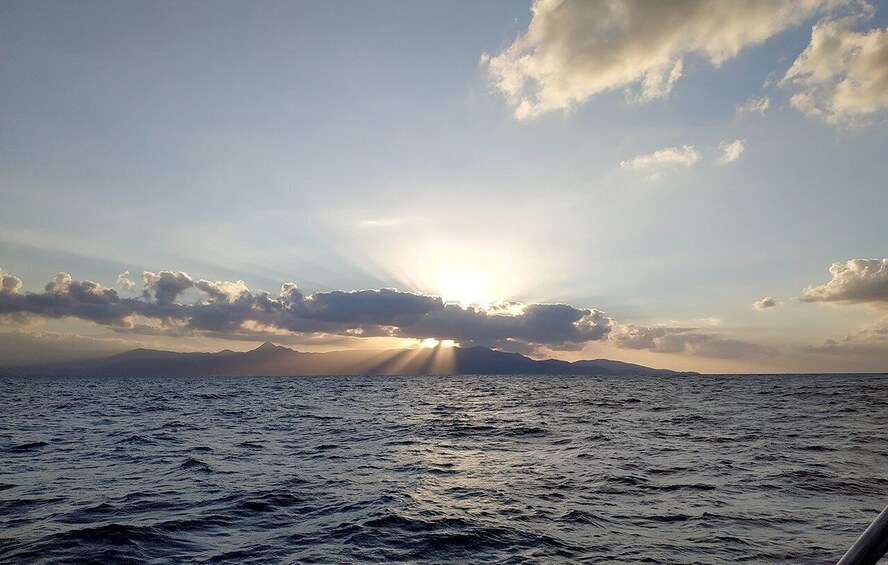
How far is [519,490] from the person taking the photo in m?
→ 18.7

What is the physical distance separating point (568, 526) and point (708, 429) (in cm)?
2667

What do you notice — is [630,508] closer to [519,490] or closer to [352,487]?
[519,490]

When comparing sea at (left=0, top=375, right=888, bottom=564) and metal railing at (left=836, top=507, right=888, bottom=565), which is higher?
metal railing at (left=836, top=507, right=888, bottom=565)

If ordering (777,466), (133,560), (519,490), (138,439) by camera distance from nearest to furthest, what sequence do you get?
(133,560)
(519,490)
(777,466)
(138,439)

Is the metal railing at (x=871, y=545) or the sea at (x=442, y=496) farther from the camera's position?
the sea at (x=442, y=496)

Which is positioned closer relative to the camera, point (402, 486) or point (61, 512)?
point (61, 512)

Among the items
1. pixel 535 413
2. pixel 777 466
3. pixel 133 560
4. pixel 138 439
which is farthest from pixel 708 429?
pixel 138 439

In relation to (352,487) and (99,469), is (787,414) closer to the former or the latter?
(352,487)

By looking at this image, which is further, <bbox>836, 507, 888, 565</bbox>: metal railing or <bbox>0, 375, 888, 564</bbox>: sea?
<bbox>0, 375, 888, 564</bbox>: sea

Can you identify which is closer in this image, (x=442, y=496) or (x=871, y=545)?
(x=871, y=545)

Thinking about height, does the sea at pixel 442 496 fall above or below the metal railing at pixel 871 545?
below

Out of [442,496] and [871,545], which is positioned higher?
[871,545]

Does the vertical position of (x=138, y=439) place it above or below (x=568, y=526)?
below

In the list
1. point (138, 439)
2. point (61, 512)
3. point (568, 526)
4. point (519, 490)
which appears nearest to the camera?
point (568, 526)
